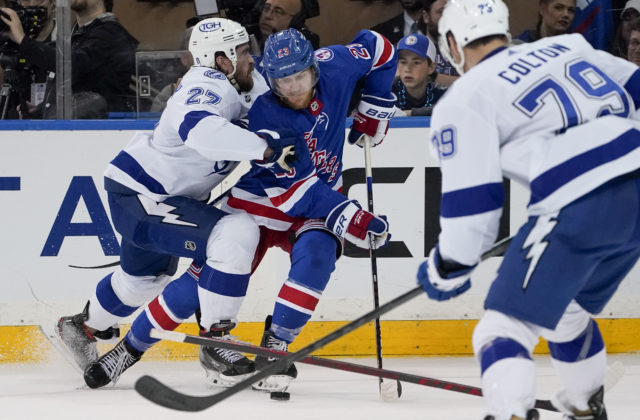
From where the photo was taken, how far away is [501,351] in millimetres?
2391

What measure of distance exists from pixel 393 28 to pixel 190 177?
1.32 metres

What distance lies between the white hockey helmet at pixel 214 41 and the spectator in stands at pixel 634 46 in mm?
1680

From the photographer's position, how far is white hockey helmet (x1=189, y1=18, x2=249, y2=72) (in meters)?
3.76

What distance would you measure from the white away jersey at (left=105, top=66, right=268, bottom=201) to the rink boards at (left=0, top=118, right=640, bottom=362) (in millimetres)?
564

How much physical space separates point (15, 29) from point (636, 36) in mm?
2578

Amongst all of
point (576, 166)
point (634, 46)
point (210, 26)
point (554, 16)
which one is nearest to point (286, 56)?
point (210, 26)

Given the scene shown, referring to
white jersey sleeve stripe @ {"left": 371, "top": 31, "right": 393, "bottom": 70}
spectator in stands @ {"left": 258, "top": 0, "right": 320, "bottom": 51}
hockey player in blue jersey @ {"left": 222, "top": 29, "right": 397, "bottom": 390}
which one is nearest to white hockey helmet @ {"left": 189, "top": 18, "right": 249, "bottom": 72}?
hockey player in blue jersey @ {"left": 222, "top": 29, "right": 397, "bottom": 390}

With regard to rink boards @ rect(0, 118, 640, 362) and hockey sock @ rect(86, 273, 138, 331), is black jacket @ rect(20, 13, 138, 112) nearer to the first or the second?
rink boards @ rect(0, 118, 640, 362)

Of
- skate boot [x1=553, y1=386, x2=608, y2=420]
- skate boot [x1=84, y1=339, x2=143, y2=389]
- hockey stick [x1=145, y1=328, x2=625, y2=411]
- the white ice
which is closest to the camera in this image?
skate boot [x1=553, y1=386, x2=608, y2=420]

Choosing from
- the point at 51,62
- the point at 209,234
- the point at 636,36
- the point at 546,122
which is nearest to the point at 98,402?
the point at 209,234

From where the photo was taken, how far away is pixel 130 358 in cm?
397

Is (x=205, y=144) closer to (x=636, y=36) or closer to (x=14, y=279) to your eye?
(x=14, y=279)

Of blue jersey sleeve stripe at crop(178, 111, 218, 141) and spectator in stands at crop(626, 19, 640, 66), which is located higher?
spectator in stands at crop(626, 19, 640, 66)

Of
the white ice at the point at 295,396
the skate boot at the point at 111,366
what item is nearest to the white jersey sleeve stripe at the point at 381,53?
the white ice at the point at 295,396
